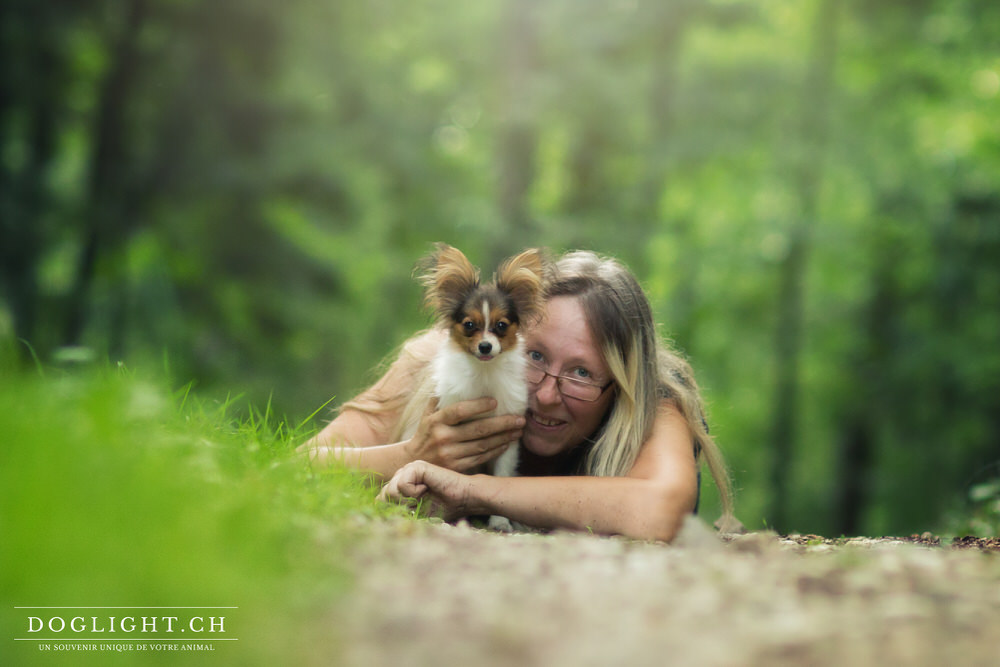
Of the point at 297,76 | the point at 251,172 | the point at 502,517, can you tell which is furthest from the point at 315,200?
the point at 502,517

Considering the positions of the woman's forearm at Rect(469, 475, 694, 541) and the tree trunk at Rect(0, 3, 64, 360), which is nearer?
the woman's forearm at Rect(469, 475, 694, 541)

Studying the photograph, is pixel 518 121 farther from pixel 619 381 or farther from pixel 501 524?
pixel 501 524

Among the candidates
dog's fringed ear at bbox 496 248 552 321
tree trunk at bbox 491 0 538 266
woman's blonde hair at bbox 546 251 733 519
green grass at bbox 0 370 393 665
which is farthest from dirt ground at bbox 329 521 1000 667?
tree trunk at bbox 491 0 538 266

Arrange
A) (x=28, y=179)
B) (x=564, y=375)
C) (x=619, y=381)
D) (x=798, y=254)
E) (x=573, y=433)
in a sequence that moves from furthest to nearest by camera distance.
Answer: (x=798, y=254) → (x=28, y=179) → (x=573, y=433) → (x=564, y=375) → (x=619, y=381)

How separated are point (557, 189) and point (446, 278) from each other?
15.7 m

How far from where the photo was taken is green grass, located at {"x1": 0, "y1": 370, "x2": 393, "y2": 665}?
1.94 m

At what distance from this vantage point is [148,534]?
6.97 ft

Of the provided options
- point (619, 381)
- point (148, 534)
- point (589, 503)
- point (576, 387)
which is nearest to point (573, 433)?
point (576, 387)

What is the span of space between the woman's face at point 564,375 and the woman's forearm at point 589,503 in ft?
1.91

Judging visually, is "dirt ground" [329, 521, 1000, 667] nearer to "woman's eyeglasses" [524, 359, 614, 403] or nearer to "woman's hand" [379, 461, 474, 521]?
"woman's hand" [379, 461, 474, 521]

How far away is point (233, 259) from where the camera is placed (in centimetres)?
1135

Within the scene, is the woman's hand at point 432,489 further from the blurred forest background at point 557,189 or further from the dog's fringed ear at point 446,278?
the blurred forest background at point 557,189

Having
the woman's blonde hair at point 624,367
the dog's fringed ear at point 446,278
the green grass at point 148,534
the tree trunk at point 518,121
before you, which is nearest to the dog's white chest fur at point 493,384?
the dog's fringed ear at point 446,278

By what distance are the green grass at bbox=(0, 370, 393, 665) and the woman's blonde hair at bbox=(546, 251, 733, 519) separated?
6.05ft
